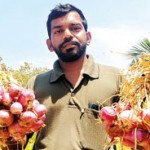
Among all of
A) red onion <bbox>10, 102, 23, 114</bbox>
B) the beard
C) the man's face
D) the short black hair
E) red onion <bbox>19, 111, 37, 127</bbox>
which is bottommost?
red onion <bbox>19, 111, 37, 127</bbox>

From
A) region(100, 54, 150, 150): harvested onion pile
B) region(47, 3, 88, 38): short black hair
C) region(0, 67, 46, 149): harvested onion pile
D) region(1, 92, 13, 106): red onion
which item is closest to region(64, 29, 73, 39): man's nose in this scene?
region(47, 3, 88, 38): short black hair

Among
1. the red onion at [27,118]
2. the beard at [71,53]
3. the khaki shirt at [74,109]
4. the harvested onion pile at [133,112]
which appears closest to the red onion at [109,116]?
the harvested onion pile at [133,112]

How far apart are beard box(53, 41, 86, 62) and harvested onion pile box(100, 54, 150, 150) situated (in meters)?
0.76

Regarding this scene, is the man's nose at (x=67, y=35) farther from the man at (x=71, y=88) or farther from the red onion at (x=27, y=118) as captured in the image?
the red onion at (x=27, y=118)

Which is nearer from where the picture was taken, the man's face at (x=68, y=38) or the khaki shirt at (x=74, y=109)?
the khaki shirt at (x=74, y=109)

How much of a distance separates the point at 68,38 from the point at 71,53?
0.09 metres

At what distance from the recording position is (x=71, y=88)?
227 cm

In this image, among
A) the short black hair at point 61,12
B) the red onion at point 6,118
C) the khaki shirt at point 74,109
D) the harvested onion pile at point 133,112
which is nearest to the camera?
the harvested onion pile at point 133,112

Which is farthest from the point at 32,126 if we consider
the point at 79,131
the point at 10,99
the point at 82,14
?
the point at 82,14

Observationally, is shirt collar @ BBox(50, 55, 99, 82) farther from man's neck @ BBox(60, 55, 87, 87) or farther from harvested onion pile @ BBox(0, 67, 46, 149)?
harvested onion pile @ BBox(0, 67, 46, 149)

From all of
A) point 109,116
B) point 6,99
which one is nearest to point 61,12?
point 6,99

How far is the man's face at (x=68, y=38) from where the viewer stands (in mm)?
2236

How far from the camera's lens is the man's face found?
2.24 meters

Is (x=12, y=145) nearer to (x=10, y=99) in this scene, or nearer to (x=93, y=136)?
(x=10, y=99)
